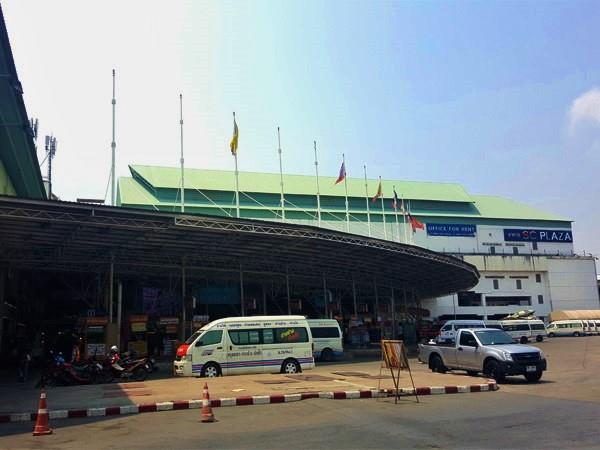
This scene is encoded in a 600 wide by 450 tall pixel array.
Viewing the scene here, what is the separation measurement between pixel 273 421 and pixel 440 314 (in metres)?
58.3

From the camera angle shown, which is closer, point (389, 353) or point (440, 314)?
point (389, 353)

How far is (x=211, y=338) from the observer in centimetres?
2097

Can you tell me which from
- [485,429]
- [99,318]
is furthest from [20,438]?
[99,318]

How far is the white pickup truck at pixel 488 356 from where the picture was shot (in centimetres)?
1672

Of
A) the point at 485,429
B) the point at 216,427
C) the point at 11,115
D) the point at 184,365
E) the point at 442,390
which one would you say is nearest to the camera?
the point at 485,429

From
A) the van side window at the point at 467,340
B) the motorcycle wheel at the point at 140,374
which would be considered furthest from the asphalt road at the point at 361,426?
the motorcycle wheel at the point at 140,374

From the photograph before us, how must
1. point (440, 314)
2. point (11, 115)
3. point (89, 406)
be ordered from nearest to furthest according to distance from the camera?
point (89, 406)
point (11, 115)
point (440, 314)

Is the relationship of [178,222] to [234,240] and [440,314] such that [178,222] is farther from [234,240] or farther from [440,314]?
[440,314]

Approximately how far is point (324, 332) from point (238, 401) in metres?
17.2

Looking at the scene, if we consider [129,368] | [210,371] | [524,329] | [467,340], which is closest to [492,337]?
[467,340]

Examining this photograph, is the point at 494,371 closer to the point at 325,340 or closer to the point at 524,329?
the point at 325,340

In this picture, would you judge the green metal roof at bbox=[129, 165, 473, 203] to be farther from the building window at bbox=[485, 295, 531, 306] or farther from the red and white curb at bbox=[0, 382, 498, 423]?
the red and white curb at bbox=[0, 382, 498, 423]

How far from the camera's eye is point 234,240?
29469 mm

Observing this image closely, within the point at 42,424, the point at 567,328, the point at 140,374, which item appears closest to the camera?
the point at 42,424
